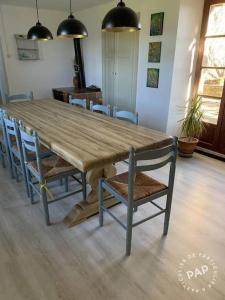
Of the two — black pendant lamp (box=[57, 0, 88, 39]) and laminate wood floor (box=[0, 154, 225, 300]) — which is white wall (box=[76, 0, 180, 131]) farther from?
laminate wood floor (box=[0, 154, 225, 300])

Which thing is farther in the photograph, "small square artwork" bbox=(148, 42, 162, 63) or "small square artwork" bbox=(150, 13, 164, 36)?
"small square artwork" bbox=(148, 42, 162, 63)

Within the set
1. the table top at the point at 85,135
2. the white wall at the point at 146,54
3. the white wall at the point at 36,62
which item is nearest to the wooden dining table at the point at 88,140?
the table top at the point at 85,135

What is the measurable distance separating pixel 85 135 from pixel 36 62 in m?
3.71

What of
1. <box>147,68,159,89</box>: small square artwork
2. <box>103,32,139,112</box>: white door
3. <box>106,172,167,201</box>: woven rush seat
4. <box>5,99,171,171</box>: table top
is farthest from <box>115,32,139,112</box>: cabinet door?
<box>106,172,167,201</box>: woven rush seat

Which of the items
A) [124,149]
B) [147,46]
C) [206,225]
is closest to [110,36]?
[147,46]

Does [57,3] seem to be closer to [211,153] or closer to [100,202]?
[211,153]

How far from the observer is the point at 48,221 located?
2047 mm

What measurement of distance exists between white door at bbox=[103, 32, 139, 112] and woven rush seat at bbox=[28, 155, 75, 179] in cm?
239

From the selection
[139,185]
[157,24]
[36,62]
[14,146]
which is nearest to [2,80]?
[36,62]

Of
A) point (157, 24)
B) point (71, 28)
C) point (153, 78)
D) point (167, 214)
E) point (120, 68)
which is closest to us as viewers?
point (167, 214)

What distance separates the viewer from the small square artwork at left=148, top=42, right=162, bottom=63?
133 inches

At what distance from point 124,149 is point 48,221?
102 cm

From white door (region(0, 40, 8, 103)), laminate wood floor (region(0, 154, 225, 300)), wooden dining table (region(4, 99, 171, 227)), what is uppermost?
white door (region(0, 40, 8, 103))

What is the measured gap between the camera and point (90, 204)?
213cm
